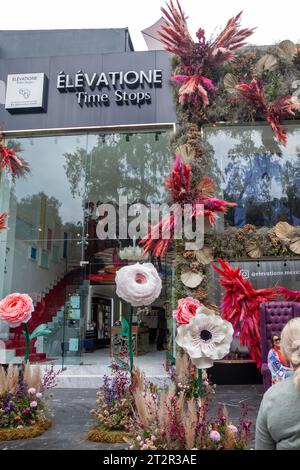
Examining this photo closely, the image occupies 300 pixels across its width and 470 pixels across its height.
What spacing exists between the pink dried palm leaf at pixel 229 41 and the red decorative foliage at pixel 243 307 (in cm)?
480

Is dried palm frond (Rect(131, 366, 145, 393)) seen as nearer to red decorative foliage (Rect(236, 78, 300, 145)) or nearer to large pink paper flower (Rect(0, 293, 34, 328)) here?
large pink paper flower (Rect(0, 293, 34, 328))

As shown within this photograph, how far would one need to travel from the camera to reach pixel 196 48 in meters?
9.00

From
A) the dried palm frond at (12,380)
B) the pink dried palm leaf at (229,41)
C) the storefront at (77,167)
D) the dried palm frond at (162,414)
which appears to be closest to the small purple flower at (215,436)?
the dried palm frond at (162,414)

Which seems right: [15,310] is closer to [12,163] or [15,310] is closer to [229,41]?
[12,163]

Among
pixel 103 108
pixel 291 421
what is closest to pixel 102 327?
pixel 103 108

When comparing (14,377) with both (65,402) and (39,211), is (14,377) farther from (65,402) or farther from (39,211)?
(39,211)

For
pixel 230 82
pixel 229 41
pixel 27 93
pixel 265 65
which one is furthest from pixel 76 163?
pixel 265 65

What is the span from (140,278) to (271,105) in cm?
641

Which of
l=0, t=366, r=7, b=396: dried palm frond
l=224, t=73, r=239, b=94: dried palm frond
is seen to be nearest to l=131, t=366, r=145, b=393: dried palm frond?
l=0, t=366, r=7, b=396: dried palm frond

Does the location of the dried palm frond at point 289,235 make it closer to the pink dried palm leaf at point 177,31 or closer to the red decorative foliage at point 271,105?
the red decorative foliage at point 271,105

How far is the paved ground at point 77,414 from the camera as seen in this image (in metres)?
4.36

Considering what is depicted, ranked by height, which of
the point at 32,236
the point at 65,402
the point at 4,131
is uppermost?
the point at 4,131

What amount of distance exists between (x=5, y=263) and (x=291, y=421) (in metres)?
9.71
